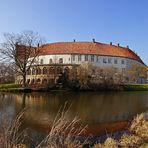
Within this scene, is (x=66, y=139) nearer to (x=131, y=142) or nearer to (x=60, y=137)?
(x=60, y=137)

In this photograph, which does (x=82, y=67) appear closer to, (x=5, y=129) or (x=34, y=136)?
Result: (x=34, y=136)

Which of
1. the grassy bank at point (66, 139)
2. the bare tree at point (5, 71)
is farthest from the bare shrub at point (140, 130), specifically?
the bare tree at point (5, 71)

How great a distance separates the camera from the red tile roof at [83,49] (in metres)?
68.1

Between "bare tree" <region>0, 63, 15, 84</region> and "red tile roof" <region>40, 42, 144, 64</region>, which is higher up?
"red tile roof" <region>40, 42, 144, 64</region>

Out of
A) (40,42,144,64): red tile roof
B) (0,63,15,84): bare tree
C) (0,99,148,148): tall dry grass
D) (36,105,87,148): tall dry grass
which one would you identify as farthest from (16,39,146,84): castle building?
(36,105,87,148): tall dry grass

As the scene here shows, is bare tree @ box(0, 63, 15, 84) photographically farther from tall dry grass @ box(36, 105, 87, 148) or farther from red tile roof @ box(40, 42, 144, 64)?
tall dry grass @ box(36, 105, 87, 148)

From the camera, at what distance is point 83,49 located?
6900 centimetres

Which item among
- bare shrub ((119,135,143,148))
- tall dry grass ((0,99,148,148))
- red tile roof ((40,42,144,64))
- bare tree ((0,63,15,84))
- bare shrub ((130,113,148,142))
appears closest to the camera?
tall dry grass ((0,99,148,148))

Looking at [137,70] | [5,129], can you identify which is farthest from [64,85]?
[5,129]

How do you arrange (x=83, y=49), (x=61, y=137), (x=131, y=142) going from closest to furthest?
(x=61, y=137) < (x=131, y=142) < (x=83, y=49)

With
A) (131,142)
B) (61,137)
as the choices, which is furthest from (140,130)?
(61,137)

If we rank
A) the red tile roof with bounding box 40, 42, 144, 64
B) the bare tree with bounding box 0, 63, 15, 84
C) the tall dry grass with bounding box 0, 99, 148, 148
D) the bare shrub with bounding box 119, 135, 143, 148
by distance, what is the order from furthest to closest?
the red tile roof with bounding box 40, 42, 144, 64, the bare tree with bounding box 0, 63, 15, 84, the bare shrub with bounding box 119, 135, 143, 148, the tall dry grass with bounding box 0, 99, 148, 148

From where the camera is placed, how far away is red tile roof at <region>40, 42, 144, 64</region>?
6809 centimetres

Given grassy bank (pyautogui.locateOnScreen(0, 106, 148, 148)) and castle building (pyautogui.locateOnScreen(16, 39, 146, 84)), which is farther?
castle building (pyautogui.locateOnScreen(16, 39, 146, 84))
